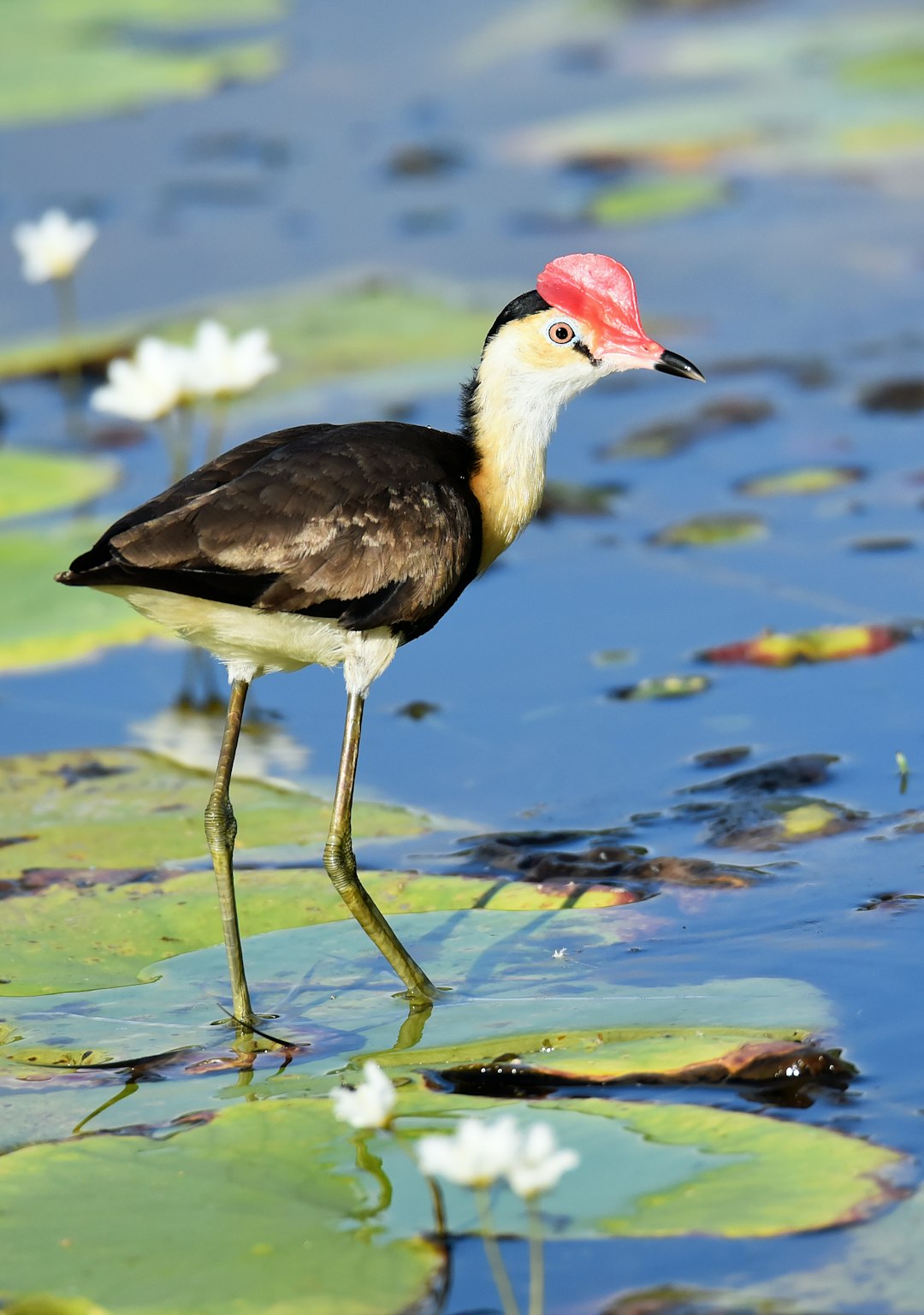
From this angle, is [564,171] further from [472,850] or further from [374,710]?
[472,850]

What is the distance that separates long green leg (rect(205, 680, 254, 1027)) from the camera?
4164mm

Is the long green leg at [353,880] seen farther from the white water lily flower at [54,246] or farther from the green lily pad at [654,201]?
the green lily pad at [654,201]

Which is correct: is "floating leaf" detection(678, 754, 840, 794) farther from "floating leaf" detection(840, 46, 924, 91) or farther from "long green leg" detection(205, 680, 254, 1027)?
"floating leaf" detection(840, 46, 924, 91)

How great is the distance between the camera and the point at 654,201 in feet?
35.4

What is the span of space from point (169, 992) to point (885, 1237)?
1.75 metres

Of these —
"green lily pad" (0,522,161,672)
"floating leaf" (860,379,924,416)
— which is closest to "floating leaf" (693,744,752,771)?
"green lily pad" (0,522,161,672)

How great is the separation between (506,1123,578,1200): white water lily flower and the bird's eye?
2375 millimetres

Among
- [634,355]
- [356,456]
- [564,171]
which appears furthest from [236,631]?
[564,171]

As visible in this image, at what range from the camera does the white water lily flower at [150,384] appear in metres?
6.71

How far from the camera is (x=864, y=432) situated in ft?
26.4

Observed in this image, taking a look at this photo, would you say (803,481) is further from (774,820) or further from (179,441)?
(774,820)

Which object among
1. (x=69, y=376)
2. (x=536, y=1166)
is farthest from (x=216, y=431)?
(x=536, y=1166)

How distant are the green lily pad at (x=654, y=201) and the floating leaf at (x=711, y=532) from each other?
3.81 metres

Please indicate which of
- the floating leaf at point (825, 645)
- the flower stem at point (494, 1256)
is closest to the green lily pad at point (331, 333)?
the floating leaf at point (825, 645)
